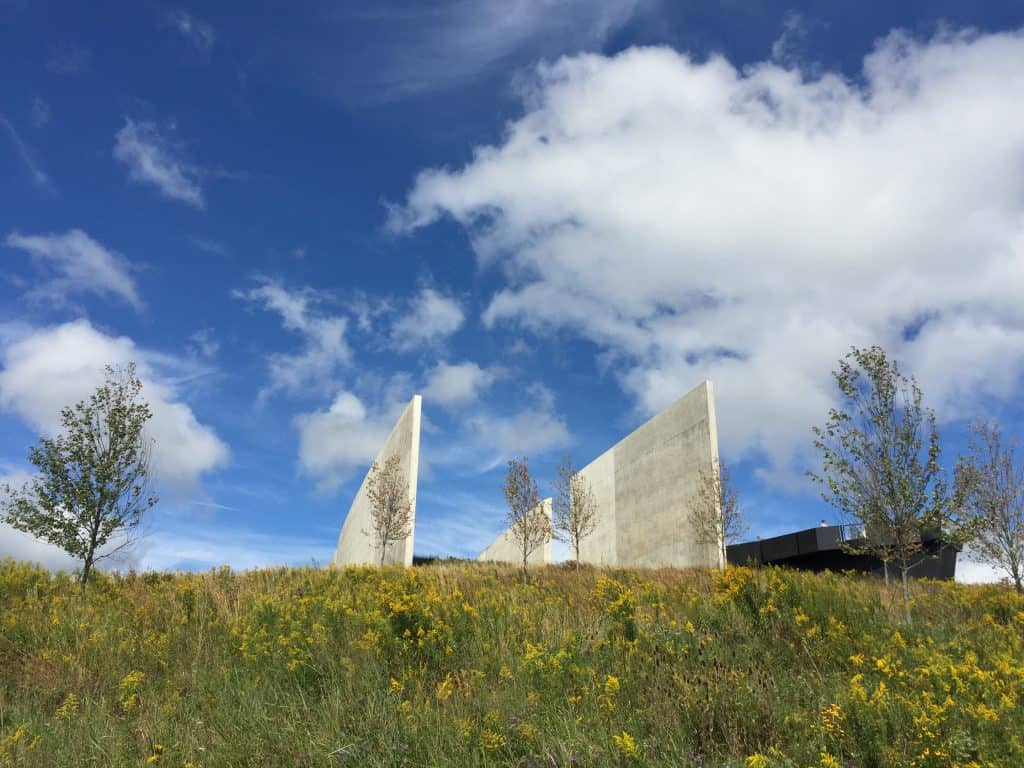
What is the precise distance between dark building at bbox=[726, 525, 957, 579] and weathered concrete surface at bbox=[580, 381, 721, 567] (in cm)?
296

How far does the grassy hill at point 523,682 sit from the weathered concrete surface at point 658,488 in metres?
15.8

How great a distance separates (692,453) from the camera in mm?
24422

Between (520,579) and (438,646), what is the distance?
18.7ft

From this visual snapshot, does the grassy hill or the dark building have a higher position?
the dark building

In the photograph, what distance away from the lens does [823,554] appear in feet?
81.3

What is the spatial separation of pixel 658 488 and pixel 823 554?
268 inches

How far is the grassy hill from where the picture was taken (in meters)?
3.48

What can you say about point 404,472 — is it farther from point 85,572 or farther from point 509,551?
point 509,551

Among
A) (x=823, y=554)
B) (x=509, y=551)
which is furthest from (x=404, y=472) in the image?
(x=509, y=551)

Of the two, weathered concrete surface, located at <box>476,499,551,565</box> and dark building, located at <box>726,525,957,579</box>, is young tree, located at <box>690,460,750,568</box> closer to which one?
dark building, located at <box>726,525,957,579</box>

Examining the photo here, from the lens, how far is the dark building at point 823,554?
75.9ft

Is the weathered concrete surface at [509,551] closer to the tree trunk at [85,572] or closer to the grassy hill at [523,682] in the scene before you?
the tree trunk at [85,572]

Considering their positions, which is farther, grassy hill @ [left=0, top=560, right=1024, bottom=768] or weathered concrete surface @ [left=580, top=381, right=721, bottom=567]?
weathered concrete surface @ [left=580, top=381, right=721, bottom=567]

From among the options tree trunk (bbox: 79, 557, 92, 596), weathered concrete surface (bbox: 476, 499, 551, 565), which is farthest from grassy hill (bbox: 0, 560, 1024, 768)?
weathered concrete surface (bbox: 476, 499, 551, 565)
